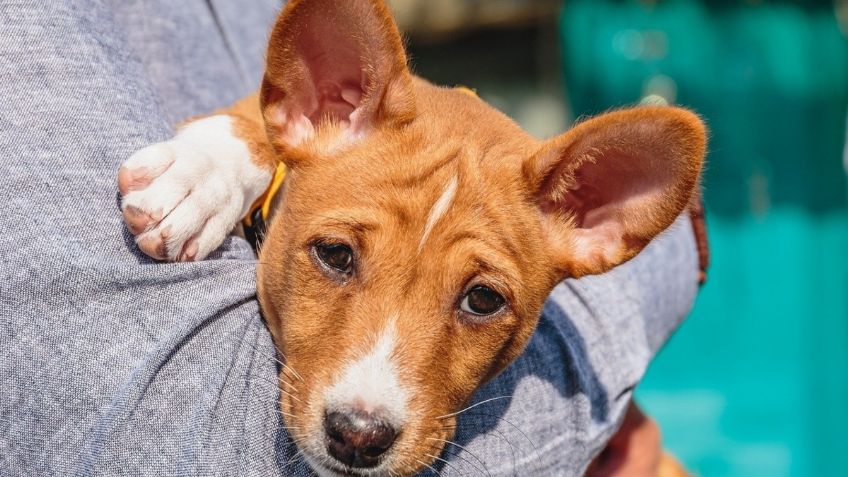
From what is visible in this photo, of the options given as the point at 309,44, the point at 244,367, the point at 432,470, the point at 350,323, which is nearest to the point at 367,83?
the point at 309,44

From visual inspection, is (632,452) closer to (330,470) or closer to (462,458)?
(462,458)

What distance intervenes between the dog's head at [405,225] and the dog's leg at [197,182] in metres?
0.15

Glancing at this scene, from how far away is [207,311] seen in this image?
2064 mm

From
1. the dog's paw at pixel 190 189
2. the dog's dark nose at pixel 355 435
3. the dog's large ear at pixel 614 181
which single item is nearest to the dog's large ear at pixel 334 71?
the dog's paw at pixel 190 189

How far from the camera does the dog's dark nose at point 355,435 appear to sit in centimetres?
208

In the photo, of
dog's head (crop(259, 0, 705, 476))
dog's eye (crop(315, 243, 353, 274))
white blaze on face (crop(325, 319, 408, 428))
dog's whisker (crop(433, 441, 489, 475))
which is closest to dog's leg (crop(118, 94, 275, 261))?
dog's head (crop(259, 0, 705, 476))

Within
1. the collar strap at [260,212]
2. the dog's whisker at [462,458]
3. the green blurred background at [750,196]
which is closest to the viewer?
the dog's whisker at [462,458]

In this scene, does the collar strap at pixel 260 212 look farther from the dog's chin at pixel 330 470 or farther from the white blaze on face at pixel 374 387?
the dog's chin at pixel 330 470

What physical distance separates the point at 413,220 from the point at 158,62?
1.17 meters

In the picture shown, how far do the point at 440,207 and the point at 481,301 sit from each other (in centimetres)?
28

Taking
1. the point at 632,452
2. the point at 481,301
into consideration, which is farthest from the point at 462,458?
the point at 632,452

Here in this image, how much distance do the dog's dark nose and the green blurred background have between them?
6.00m

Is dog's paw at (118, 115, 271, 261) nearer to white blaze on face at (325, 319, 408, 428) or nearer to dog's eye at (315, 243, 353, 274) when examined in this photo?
dog's eye at (315, 243, 353, 274)

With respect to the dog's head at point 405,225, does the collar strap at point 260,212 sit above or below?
below
